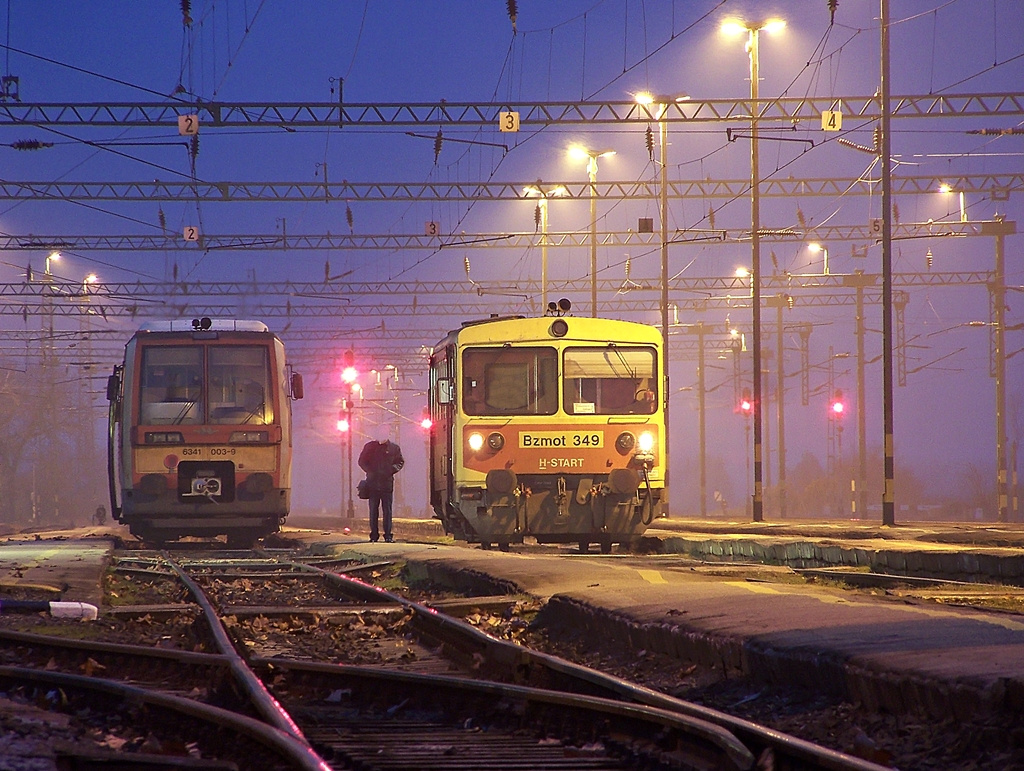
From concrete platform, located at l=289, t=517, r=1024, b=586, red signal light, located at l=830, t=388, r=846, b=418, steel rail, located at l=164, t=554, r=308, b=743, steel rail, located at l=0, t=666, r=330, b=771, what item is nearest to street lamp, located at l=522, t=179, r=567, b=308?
concrete platform, located at l=289, t=517, r=1024, b=586

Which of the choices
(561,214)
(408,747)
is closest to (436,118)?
(561,214)

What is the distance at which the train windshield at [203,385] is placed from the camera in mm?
22172

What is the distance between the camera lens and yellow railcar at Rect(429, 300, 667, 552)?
60.9 feet

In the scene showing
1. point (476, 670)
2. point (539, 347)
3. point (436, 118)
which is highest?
point (436, 118)

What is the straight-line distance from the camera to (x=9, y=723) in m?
5.95

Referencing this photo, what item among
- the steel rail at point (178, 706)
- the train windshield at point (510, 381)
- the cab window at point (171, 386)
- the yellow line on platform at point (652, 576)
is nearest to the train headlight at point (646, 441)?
the train windshield at point (510, 381)

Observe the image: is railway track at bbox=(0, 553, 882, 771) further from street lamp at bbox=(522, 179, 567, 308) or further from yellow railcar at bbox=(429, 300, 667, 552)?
street lamp at bbox=(522, 179, 567, 308)

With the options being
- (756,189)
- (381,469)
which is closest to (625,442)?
(381,469)

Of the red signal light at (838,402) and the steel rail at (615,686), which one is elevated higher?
the red signal light at (838,402)

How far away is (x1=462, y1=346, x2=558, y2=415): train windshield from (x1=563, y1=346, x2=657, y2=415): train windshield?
0.85ft

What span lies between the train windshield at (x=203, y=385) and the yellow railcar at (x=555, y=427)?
4780mm

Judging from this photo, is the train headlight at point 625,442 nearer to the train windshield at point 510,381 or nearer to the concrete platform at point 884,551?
the train windshield at point 510,381

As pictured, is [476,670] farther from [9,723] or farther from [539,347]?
[539,347]

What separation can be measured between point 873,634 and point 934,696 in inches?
71.0
